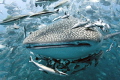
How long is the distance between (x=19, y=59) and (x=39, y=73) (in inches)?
81.7

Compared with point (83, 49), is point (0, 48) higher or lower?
lower

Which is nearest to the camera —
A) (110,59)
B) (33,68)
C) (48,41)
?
(48,41)

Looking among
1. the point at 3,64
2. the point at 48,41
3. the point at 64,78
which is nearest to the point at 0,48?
the point at 3,64

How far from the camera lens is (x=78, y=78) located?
4.18 m

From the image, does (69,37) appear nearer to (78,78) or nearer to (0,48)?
(78,78)

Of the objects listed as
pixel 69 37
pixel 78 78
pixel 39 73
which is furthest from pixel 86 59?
pixel 39 73

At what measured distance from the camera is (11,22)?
3.60 meters

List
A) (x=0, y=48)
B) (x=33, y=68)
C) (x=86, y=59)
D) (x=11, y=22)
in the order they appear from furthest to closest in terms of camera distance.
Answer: (x=0, y=48), (x=33, y=68), (x=11, y=22), (x=86, y=59)

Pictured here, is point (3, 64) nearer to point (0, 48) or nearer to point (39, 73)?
point (0, 48)

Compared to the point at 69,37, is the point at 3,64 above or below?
below

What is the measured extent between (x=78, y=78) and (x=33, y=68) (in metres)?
2.09

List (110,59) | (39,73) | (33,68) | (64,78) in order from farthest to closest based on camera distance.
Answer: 1. (110,59)
2. (33,68)
3. (39,73)
4. (64,78)

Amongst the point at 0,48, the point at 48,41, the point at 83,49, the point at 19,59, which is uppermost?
the point at 48,41

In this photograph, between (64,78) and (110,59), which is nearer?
(64,78)
